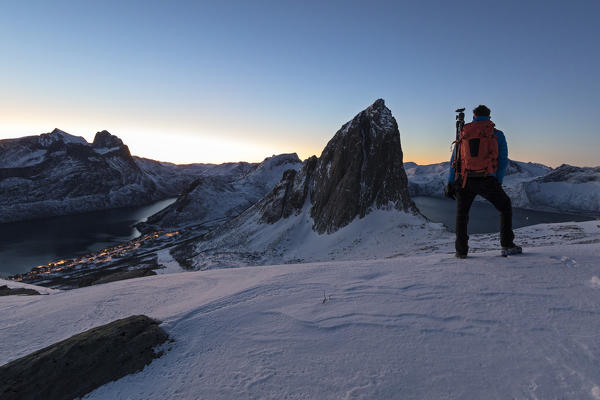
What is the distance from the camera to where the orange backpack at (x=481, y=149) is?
18.3ft

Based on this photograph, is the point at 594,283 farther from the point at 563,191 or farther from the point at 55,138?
the point at 55,138

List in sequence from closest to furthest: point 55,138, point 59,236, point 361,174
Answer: point 361,174 → point 59,236 → point 55,138

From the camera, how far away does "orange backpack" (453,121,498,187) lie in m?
5.58

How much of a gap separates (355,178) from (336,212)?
638 centimetres

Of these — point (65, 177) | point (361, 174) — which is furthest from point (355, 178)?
point (65, 177)

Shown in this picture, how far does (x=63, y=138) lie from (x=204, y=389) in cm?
20017

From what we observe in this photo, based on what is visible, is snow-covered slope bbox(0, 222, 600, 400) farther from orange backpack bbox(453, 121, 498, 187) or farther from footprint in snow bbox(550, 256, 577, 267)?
orange backpack bbox(453, 121, 498, 187)

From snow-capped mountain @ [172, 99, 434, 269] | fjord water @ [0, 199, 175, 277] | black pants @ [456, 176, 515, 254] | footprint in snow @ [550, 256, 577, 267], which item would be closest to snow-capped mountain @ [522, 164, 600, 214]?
snow-capped mountain @ [172, 99, 434, 269]

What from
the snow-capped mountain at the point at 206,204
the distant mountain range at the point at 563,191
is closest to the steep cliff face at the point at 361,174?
the snow-capped mountain at the point at 206,204

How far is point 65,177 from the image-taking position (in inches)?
5192

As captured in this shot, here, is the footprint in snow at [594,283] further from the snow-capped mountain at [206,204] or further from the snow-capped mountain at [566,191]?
the snow-capped mountain at [566,191]

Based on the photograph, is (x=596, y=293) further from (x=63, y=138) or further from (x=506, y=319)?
(x=63, y=138)

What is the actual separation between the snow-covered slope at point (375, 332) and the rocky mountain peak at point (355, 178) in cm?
3564

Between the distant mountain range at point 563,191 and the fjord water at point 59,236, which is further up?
the distant mountain range at point 563,191
